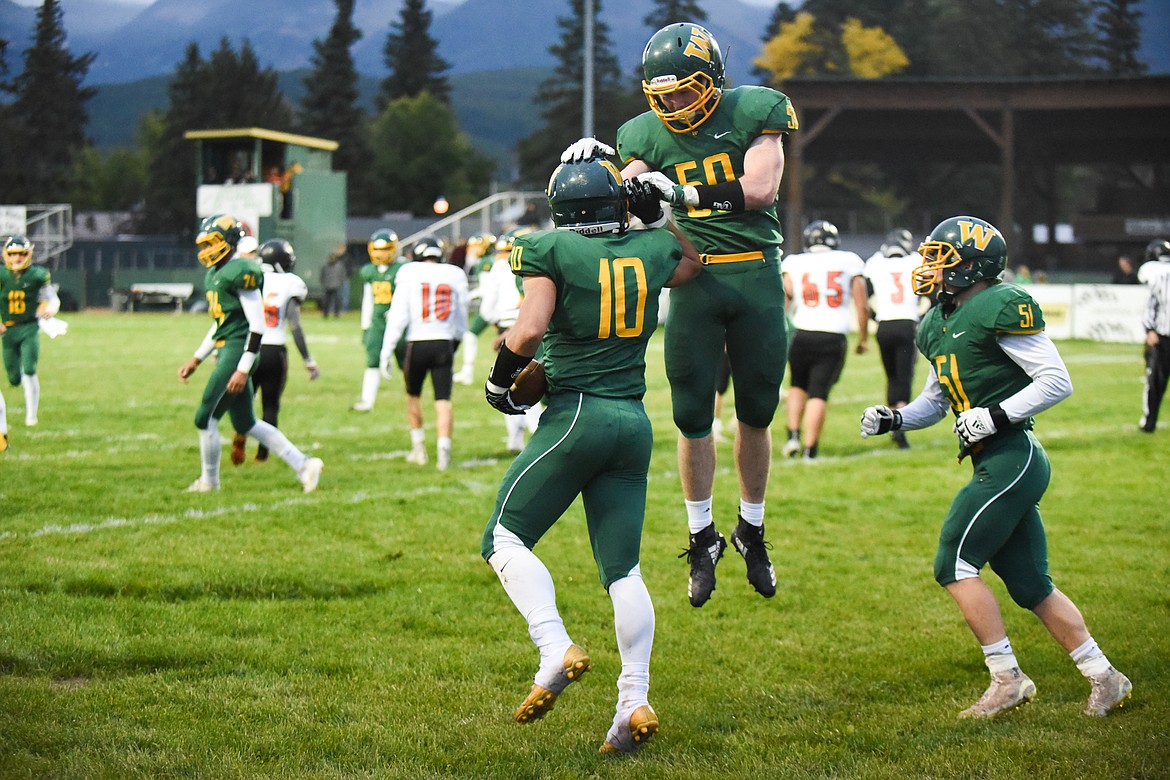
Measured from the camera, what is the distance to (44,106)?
15.3 metres

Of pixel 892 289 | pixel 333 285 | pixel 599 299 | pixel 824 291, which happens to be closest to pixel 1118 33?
pixel 333 285

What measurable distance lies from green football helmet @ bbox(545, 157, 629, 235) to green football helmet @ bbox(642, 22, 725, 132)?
0.61 meters

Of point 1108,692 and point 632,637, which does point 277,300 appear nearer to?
point 632,637

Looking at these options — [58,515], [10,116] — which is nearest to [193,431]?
[58,515]

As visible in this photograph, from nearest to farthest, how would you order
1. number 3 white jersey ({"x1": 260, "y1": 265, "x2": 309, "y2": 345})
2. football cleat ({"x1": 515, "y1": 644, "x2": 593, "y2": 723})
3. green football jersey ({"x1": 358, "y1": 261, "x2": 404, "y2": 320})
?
football cleat ({"x1": 515, "y1": 644, "x2": 593, "y2": 723}) → number 3 white jersey ({"x1": 260, "y1": 265, "x2": 309, "y2": 345}) → green football jersey ({"x1": 358, "y1": 261, "x2": 404, "y2": 320})

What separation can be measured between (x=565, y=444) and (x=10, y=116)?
16200 mm

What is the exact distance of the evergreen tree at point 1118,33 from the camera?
68500 millimetres

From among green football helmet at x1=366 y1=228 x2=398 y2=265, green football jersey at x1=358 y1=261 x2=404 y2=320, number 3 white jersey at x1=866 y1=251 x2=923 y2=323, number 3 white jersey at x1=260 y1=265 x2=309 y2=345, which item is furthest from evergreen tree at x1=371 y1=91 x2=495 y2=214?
number 3 white jersey at x1=260 y1=265 x2=309 y2=345

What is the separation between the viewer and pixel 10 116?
59.7 feet

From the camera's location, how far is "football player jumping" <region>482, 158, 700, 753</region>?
477 centimetres

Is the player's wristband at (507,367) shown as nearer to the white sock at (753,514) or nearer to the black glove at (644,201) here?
the black glove at (644,201)

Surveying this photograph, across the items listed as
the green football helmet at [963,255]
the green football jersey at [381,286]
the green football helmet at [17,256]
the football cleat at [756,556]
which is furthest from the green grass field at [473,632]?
the green football jersey at [381,286]

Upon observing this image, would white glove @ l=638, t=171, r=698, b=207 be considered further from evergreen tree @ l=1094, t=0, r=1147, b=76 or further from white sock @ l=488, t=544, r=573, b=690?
evergreen tree @ l=1094, t=0, r=1147, b=76

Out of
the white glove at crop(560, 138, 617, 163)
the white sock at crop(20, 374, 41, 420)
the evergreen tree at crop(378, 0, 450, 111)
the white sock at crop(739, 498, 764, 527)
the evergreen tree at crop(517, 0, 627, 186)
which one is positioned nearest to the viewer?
the white glove at crop(560, 138, 617, 163)
